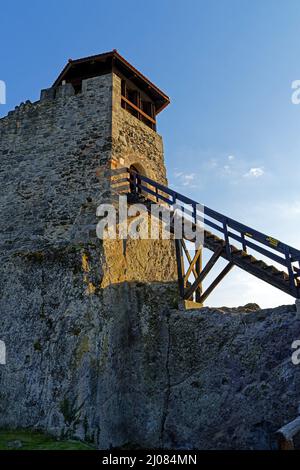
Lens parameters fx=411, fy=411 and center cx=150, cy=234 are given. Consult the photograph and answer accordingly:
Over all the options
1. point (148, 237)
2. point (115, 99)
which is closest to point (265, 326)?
Result: point (148, 237)

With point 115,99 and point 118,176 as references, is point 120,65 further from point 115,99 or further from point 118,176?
point 118,176

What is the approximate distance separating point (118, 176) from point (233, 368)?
639 cm

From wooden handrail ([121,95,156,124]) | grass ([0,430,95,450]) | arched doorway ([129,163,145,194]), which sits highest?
wooden handrail ([121,95,156,124])

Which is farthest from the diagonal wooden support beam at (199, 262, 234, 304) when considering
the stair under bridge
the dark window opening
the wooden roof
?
the wooden roof

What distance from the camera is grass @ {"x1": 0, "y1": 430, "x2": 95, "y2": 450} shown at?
7592 mm

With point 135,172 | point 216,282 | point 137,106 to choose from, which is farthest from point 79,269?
point 137,106

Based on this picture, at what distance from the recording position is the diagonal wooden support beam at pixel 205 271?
1068 cm

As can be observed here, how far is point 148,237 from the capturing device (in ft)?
43.8

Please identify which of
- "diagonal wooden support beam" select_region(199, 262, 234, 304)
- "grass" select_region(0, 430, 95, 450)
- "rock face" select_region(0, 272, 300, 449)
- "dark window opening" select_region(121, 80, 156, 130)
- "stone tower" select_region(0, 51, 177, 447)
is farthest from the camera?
"dark window opening" select_region(121, 80, 156, 130)

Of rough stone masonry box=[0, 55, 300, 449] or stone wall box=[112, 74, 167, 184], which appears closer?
rough stone masonry box=[0, 55, 300, 449]

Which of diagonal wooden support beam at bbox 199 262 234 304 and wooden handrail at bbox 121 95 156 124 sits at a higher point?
wooden handrail at bbox 121 95 156 124

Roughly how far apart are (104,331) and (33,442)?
280cm

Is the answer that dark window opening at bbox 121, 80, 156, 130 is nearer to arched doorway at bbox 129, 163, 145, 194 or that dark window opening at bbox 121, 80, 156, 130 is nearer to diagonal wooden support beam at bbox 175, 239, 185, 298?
arched doorway at bbox 129, 163, 145, 194

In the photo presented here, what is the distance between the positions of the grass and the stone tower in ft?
0.90
